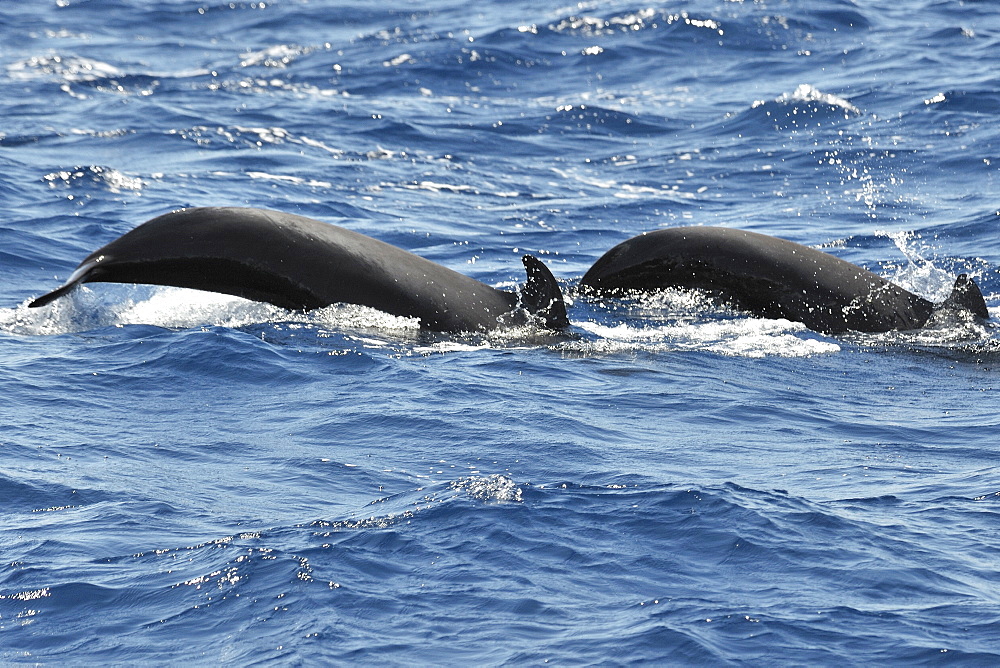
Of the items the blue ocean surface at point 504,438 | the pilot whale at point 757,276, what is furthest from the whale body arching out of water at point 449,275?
the blue ocean surface at point 504,438

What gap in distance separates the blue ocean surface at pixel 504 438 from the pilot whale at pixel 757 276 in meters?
0.20

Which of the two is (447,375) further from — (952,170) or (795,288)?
(952,170)

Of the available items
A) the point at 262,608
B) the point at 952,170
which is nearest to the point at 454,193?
the point at 952,170

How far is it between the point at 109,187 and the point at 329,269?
9.65 meters

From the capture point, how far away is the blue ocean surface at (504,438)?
5.86 meters

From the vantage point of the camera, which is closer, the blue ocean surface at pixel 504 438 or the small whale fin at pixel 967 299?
the blue ocean surface at pixel 504 438

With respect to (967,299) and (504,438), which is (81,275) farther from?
(967,299)

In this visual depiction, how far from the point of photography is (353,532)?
6.73 m

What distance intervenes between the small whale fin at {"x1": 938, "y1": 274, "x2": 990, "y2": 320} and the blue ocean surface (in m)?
0.27

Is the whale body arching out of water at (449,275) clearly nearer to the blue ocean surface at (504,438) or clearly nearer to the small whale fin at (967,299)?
the small whale fin at (967,299)

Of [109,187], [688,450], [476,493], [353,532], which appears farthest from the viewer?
[109,187]

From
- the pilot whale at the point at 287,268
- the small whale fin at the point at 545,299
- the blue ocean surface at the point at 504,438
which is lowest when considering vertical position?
the blue ocean surface at the point at 504,438

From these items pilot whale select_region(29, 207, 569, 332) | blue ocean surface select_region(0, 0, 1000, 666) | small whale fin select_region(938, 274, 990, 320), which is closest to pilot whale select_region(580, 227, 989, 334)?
blue ocean surface select_region(0, 0, 1000, 666)

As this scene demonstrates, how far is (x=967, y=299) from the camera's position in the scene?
35.3 feet
